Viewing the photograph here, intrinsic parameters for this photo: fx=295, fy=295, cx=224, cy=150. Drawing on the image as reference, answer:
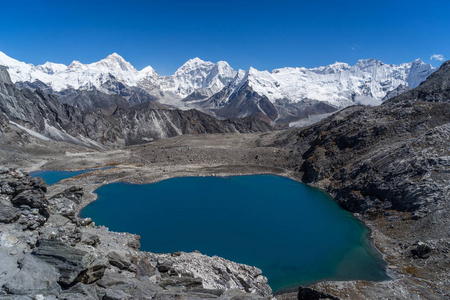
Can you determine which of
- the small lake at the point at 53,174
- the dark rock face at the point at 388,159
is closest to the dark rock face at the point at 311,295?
the dark rock face at the point at 388,159

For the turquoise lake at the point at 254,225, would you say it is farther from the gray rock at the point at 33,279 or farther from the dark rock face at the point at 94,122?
the dark rock face at the point at 94,122

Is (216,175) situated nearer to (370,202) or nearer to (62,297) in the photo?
(370,202)

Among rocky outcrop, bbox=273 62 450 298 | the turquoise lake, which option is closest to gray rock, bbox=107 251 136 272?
the turquoise lake

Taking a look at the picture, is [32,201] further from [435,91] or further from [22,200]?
[435,91]

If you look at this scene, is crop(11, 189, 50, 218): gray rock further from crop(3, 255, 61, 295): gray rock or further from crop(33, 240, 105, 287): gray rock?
crop(3, 255, 61, 295): gray rock

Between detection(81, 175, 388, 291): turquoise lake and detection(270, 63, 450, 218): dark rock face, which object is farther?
detection(270, 63, 450, 218): dark rock face

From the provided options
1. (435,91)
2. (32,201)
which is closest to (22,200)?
(32,201)

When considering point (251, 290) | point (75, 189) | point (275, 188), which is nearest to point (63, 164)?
point (75, 189)
